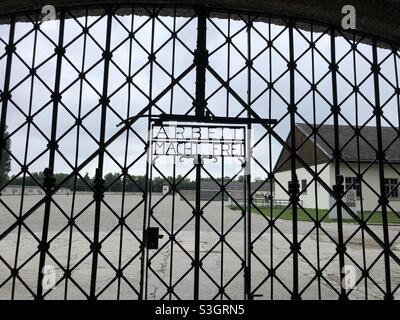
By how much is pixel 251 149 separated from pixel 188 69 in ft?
2.85

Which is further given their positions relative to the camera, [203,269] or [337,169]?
[337,169]

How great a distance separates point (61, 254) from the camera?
244 inches

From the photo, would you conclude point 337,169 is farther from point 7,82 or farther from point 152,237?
point 7,82

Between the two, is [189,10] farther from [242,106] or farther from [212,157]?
[212,157]

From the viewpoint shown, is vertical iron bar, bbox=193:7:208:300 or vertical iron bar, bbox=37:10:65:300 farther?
vertical iron bar, bbox=193:7:208:300

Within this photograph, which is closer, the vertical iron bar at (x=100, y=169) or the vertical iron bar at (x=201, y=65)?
the vertical iron bar at (x=100, y=169)

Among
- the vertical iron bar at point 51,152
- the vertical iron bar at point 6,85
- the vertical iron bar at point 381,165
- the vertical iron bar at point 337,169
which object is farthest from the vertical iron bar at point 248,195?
the vertical iron bar at point 6,85

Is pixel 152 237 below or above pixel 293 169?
below

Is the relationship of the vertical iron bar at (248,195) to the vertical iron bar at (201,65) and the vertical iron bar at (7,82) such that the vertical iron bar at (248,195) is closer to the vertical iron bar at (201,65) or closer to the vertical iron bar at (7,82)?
the vertical iron bar at (201,65)

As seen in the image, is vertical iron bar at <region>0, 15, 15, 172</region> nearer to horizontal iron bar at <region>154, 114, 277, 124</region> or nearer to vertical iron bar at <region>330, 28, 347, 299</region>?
horizontal iron bar at <region>154, 114, 277, 124</region>

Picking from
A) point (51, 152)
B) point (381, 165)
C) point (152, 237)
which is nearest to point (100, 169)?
point (51, 152)

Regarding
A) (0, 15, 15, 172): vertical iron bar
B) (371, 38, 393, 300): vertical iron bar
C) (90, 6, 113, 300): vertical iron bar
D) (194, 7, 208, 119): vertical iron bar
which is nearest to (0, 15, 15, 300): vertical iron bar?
(0, 15, 15, 172): vertical iron bar
